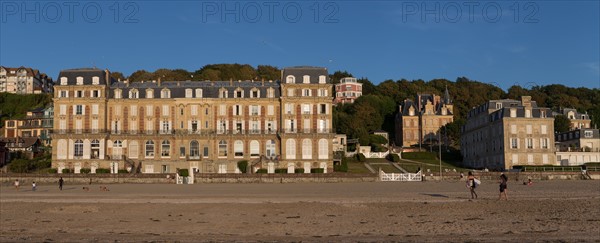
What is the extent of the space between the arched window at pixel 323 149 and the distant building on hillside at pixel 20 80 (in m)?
118

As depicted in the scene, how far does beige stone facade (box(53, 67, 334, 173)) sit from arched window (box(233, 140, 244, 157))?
0.12m

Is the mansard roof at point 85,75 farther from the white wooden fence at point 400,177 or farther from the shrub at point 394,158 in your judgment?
the shrub at point 394,158

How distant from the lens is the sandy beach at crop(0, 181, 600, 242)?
22578mm

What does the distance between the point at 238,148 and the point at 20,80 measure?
11936 centimetres

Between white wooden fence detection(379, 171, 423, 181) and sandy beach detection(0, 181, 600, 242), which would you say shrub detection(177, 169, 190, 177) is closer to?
white wooden fence detection(379, 171, 423, 181)

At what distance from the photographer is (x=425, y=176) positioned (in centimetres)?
6444

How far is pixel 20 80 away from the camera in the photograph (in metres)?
176

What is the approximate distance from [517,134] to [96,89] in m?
50.4

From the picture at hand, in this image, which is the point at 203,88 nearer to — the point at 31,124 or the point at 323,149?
the point at 323,149

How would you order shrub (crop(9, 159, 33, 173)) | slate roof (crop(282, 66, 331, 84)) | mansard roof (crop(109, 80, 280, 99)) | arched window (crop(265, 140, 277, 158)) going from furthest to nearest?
mansard roof (crop(109, 80, 280, 99))
slate roof (crop(282, 66, 331, 84))
arched window (crop(265, 140, 277, 158))
shrub (crop(9, 159, 33, 173))

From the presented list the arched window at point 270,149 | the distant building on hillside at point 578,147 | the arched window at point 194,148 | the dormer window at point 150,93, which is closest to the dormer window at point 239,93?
the arched window at point 270,149

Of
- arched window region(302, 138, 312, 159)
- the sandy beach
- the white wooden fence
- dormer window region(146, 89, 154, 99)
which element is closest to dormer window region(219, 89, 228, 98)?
dormer window region(146, 89, 154, 99)

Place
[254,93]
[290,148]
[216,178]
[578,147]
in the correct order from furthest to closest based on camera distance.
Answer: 1. [578,147]
2. [254,93]
3. [290,148]
4. [216,178]

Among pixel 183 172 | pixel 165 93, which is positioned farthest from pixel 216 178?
pixel 165 93
